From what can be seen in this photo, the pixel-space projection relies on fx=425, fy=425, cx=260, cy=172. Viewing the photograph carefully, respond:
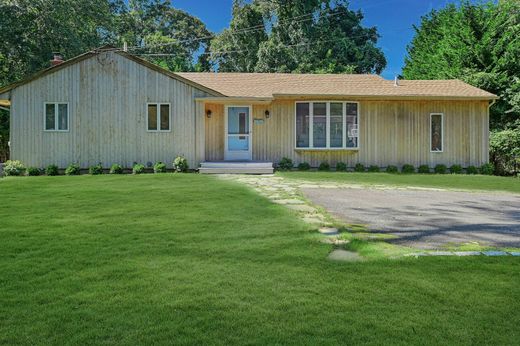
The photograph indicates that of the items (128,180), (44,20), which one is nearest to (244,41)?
(44,20)

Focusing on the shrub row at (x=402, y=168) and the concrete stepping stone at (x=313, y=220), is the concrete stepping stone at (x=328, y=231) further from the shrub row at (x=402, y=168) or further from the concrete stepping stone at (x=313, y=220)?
the shrub row at (x=402, y=168)

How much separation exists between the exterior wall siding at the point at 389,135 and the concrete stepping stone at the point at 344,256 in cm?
1172

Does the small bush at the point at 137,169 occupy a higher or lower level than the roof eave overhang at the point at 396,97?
lower

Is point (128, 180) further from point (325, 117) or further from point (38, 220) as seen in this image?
point (325, 117)

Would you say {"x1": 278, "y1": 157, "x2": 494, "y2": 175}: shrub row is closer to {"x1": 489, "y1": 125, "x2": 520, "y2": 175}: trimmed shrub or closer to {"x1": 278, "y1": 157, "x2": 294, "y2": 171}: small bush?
{"x1": 278, "y1": 157, "x2": 294, "y2": 171}: small bush

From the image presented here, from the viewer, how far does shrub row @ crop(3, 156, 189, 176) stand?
14.3 m

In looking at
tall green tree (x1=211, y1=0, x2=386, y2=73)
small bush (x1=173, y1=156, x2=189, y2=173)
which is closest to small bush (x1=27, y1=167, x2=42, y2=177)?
small bush (x1=173, y1=156, x2=189, y2=173)

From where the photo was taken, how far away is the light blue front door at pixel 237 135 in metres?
15.8

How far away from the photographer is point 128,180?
1169cm

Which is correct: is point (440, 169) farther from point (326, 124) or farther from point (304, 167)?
point (304, 167)

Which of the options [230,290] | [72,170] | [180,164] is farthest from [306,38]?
[230,290]

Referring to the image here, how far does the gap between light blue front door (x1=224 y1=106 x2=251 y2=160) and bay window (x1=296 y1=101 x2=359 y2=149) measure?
6.23 feet

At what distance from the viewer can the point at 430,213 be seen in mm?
6559

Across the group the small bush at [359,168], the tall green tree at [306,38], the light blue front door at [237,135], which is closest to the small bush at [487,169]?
the small bush at [359,168]
